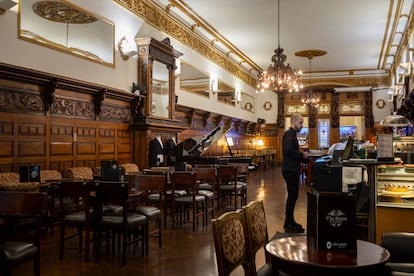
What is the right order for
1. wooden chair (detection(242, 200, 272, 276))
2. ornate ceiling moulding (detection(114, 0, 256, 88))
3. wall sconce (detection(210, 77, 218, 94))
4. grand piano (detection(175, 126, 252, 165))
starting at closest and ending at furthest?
wooden chair (detection(242, 200, 272, 276)) < ornate ceiling moulding (detection(114, 0, 256, 88)) < grand piano (detection(175, 126, 252, 165)) < wall sconce (detection(210, 77, 218, 94))

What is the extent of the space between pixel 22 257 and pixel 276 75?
23.5ft

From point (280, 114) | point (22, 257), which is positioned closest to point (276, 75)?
point (22, 257)

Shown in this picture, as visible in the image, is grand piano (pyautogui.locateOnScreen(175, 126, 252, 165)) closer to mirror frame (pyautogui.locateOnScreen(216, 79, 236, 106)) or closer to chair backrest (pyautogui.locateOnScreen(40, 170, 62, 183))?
chair backrest (pyautogui.locateOnScreen(40, 170, 62, 183))

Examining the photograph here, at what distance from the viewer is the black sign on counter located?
2193mm

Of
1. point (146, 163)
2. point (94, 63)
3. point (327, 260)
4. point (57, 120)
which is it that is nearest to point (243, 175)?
point (146, 163)

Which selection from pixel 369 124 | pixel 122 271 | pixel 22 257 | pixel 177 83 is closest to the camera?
pixel 22 257

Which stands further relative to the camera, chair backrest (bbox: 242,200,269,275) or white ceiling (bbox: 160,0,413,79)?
white ceiling (bbox: 160,0,413,79)

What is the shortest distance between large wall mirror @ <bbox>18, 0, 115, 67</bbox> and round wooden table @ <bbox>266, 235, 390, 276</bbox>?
17.5 feet

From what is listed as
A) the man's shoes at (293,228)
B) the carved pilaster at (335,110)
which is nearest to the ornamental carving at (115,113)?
the man's shoes at (293,228)

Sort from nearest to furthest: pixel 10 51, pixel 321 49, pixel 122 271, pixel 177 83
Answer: pixel 122 271, pixel 10 51, pixel 177 83, pixel 321 49

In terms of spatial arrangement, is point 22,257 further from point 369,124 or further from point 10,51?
point 369,124

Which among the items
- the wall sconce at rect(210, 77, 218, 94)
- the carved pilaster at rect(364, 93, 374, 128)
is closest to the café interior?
the wall sconce at rect(210, 77, 218, 94)

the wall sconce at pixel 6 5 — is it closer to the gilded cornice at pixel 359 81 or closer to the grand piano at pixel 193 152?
the grand piano at pixel 193 152

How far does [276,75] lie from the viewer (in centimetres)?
920
